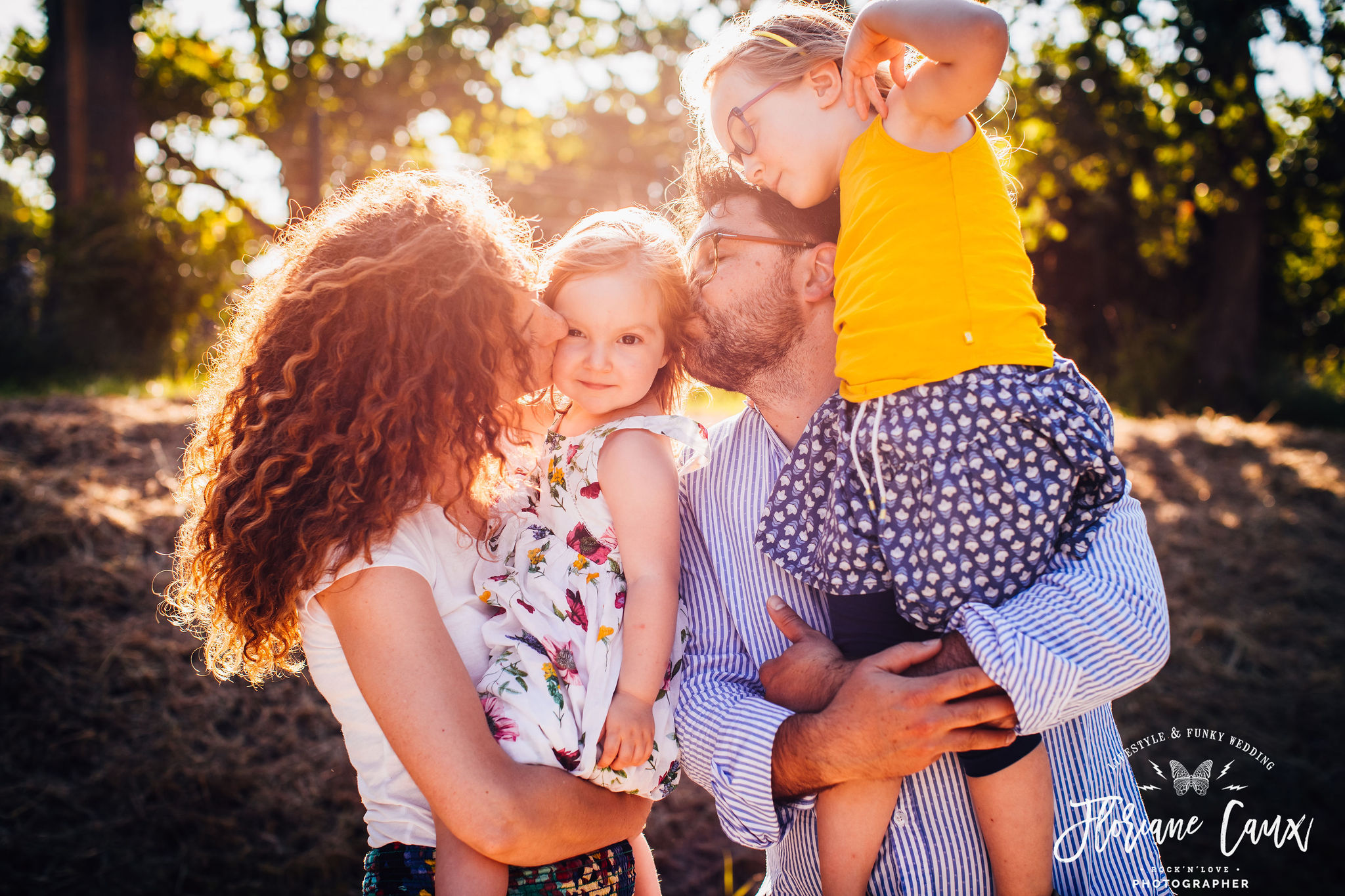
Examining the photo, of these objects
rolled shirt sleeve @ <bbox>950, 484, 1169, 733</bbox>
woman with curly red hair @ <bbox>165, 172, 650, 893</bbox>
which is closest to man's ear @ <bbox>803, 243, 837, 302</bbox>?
woman with curly red hair @ <bbox>165, 172, 650, 893</bbox>

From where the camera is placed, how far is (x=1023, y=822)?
1703mm

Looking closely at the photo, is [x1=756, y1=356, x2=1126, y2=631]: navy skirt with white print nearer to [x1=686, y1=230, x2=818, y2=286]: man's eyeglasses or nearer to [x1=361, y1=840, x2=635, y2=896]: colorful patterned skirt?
[x1=686, y1=230, x2=818, y2=286]: man's eyeglasses

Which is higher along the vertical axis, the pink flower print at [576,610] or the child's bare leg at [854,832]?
the pink flower print at [576,610]

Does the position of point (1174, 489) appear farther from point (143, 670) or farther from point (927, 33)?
point (143, 670)

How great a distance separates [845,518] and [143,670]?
337 centimetres

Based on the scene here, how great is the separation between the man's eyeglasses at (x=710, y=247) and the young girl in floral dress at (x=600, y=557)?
4.9 inches

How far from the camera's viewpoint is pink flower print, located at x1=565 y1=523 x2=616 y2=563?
A: 1839 mm

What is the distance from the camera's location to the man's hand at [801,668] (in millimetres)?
1838

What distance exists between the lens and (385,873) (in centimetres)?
167

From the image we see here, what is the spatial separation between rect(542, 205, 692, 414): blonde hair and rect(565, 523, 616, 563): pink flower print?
499 millimetres

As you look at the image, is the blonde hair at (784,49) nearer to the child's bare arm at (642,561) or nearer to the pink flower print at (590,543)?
the child's bare arm at (642,561)

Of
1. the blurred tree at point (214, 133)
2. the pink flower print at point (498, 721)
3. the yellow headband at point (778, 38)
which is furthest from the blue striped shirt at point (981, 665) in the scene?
the blurred tree at point (214, 133)

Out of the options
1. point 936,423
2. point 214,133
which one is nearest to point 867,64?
point 936,423

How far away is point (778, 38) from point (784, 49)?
0.04 metres
